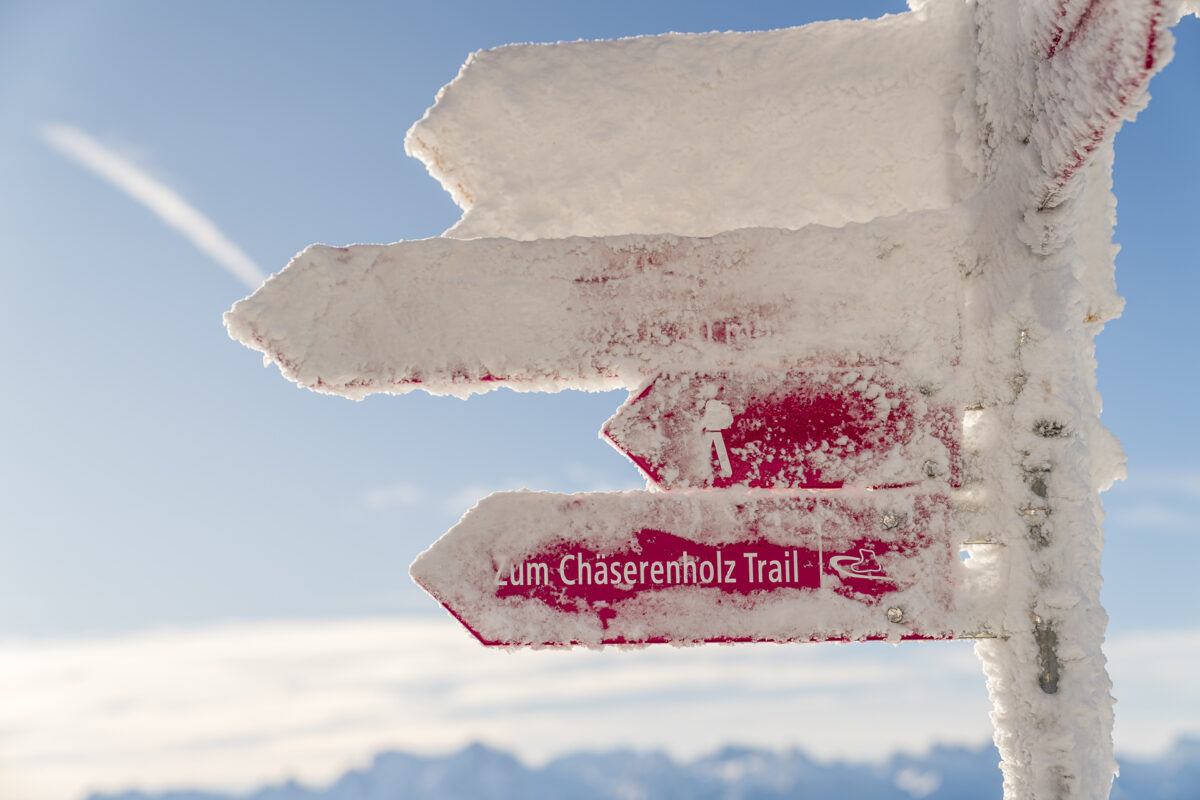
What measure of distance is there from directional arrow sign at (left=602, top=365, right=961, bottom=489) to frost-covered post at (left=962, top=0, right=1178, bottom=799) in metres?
0.14

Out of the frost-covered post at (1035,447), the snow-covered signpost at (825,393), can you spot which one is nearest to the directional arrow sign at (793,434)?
the snow-covered signpost at (825,393)

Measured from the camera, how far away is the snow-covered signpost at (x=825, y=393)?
167cm

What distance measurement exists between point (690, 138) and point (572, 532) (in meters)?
0.98

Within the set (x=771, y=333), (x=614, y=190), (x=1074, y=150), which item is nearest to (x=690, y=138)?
(x=614, y=190)

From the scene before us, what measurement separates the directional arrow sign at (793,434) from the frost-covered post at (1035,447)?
0.14 meters

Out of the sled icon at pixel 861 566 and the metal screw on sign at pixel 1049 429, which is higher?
the metal screw on sign at pixel 1049 429

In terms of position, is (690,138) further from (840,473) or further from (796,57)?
(840,473)

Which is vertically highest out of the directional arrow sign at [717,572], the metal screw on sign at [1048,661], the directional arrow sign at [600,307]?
the directional arrow sign at [600,307]

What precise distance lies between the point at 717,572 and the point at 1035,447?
704mm

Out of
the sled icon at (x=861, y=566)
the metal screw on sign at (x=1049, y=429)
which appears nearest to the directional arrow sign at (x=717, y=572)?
the sled icon at (x=861, y=566)

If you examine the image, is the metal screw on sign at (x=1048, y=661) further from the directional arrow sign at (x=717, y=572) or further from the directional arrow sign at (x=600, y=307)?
the directional arrow sign at (x=600, y=307)

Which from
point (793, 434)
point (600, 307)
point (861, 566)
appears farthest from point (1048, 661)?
point (600, 307)

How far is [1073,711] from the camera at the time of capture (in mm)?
1660

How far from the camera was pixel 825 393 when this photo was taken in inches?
67.3
